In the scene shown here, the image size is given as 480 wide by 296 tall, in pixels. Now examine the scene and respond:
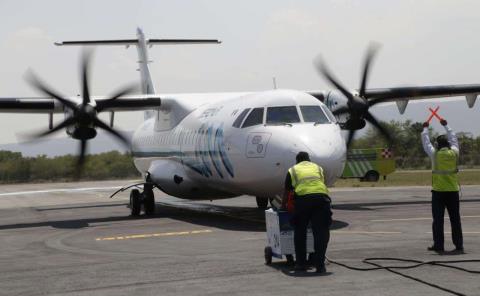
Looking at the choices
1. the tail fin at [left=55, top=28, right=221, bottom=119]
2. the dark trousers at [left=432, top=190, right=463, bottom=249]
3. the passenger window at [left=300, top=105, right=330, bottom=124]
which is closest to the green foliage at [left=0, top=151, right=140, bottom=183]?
the tail fin at [left=55, top=28, right=221, bottom=119]

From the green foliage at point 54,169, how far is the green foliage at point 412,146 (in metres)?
24.8

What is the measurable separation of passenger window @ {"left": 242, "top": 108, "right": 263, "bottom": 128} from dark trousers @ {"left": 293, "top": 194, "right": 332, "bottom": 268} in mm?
5973

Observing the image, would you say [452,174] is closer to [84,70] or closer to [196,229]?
[196,229]

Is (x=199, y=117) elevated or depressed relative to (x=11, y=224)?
elevated

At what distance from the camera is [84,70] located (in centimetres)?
1955

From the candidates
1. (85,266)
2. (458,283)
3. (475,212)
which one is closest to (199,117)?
(475,212)

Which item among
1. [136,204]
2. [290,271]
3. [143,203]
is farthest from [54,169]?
→ [290,271]

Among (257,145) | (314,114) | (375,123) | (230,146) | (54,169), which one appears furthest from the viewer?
(54,169)

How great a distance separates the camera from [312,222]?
9.62m

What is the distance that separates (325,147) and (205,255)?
4023 mm

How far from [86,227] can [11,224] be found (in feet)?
11.3

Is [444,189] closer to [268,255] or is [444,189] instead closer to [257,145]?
[268,255]

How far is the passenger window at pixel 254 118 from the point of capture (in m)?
15.6

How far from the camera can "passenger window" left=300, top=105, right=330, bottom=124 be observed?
596 inches
